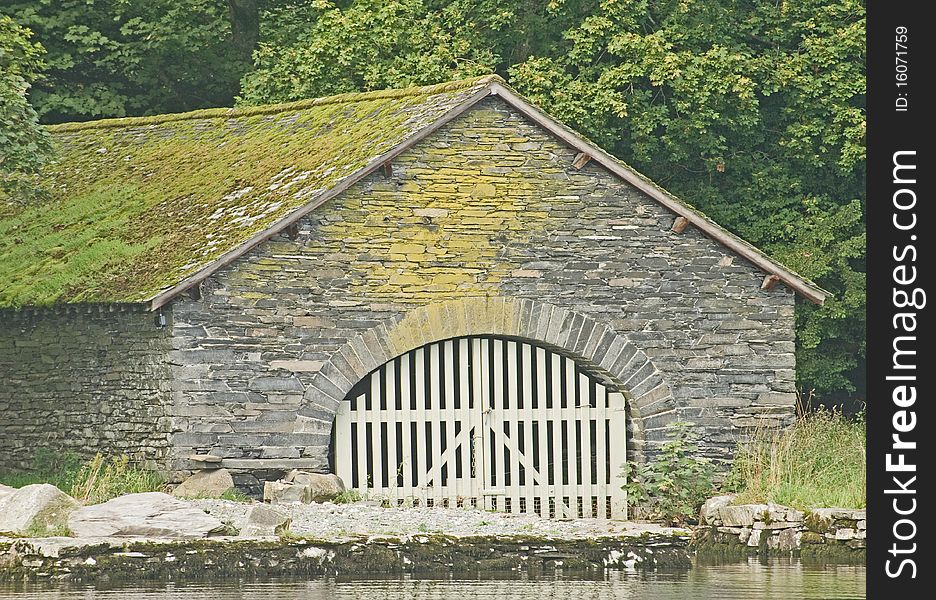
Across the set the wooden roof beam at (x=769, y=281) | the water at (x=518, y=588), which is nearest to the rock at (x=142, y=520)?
the water at (x=518, y=588)

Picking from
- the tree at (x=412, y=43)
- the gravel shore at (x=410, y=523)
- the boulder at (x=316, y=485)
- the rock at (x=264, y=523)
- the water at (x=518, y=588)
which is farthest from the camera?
the tree at (x=412, y=43)

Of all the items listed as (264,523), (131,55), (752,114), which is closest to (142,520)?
(264,523)

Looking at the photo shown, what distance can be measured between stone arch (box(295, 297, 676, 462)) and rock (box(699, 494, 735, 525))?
5.79 feet

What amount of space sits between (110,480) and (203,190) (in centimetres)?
433

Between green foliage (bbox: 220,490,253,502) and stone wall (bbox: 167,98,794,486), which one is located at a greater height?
stone wall (bbox: 167,98,794,486)

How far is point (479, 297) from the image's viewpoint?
23.5m

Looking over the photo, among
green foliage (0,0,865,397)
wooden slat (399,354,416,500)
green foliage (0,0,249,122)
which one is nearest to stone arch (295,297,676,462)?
wooden slat (399,354,416,500)

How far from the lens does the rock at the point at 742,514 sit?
2152 centimetres

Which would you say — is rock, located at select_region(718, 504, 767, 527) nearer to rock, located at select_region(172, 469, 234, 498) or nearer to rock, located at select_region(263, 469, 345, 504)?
rock, located at select_region(263, 469, 345, 504)

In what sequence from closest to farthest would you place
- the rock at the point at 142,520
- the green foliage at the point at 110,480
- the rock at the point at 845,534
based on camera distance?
the rock at the point at 142,520
the rock at the point at 845,534
the green foliage at the point at 110,480

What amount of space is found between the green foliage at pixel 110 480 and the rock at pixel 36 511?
160 centimetres

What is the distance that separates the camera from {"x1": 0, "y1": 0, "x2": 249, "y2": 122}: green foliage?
35.1m

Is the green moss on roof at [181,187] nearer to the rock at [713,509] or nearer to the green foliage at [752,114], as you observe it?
the green foliage at [752,114]

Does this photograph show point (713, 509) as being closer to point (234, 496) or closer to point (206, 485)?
point (234, 496)
